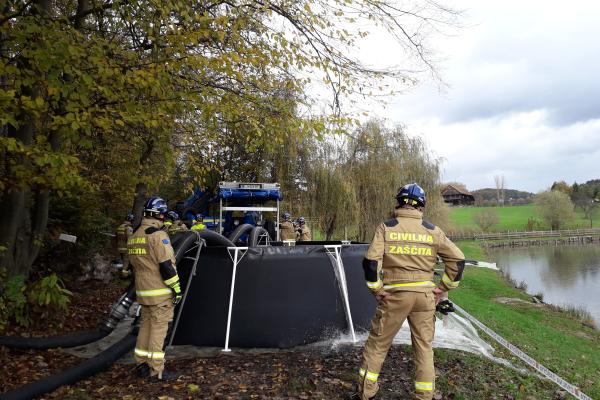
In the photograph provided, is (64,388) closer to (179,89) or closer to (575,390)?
(179,89)

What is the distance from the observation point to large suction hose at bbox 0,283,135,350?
5758 millimetres

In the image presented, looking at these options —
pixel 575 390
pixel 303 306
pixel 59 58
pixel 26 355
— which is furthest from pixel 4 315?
pixel 575 390

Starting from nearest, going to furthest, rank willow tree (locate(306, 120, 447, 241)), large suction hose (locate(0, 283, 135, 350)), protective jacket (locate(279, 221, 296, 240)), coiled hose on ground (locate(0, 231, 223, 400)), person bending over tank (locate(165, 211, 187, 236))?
coiled hose on ground (locate(0, 231, 223, 400)) < large suction hose (locate(0, 283, 135, 350)) < person bending over tank (locate(165, 211, 187, 236)) < protective jacket (locate(279, 221, 296, 240)) < willow tree (locate(306, 120, 447, 241))

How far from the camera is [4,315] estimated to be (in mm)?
5559

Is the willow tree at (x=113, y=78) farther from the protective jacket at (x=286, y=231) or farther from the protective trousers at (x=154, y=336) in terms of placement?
the protective jacket at (x=286, y=231)

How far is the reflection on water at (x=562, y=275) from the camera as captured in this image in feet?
70.0

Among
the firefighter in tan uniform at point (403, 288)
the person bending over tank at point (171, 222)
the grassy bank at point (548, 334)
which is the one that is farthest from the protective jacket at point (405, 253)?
the grassy bank at point (548, 334)

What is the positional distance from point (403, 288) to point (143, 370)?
2.99 metres

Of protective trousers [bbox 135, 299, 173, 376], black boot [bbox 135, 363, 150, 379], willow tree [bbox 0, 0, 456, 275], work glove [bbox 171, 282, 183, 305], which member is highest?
willow tree [bbox 0, 0, 456, 275]

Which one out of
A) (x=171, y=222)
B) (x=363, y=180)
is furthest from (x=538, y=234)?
(x=171, y=222)

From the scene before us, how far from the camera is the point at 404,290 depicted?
430 centimetres

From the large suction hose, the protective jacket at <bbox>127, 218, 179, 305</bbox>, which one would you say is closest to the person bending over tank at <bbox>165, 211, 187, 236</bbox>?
the large suction hose

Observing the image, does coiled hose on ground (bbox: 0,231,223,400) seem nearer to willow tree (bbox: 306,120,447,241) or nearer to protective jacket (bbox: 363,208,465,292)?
protective jacket (bbox: 363,208,465,292)

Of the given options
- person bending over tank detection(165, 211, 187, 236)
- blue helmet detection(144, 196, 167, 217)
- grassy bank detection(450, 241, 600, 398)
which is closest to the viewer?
blue helmet detection(144, 196, 167, 217)
